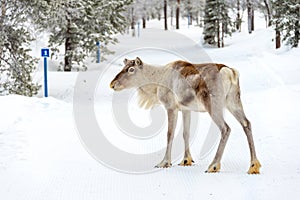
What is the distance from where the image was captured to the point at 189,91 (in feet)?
19.8

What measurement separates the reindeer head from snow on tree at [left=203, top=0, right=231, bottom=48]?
29006 mm

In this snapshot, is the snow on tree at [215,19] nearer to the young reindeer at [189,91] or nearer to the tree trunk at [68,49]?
the tree trunk at [68,49]

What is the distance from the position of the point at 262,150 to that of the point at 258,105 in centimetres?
507

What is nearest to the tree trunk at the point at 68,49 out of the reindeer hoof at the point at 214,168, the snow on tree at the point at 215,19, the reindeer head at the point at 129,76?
the reindeer head at the point at 129,76

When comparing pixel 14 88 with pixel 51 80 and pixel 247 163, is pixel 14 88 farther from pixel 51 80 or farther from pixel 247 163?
pixel 247 163

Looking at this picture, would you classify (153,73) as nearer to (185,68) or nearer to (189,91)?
(185,68)

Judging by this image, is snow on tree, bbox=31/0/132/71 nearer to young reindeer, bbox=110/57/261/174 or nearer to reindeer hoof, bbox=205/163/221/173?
young reindeer, bbox=110/57/261/174

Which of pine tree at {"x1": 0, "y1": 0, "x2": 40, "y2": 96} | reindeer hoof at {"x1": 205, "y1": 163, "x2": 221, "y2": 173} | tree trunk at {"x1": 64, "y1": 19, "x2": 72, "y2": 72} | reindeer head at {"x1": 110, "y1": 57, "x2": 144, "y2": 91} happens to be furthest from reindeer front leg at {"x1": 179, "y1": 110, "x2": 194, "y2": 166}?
tree trunk at {"x1": 64, "y1": 19, "x2": 72, "y2": 72}

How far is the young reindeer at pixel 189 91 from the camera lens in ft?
19.0

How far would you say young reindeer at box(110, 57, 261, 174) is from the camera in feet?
19.0

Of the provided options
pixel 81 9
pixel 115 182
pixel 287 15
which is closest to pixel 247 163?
pixel 115 182

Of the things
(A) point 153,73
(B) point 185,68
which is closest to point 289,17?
(A) point 153,73

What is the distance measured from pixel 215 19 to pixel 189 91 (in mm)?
30084

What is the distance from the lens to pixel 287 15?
23547mm
